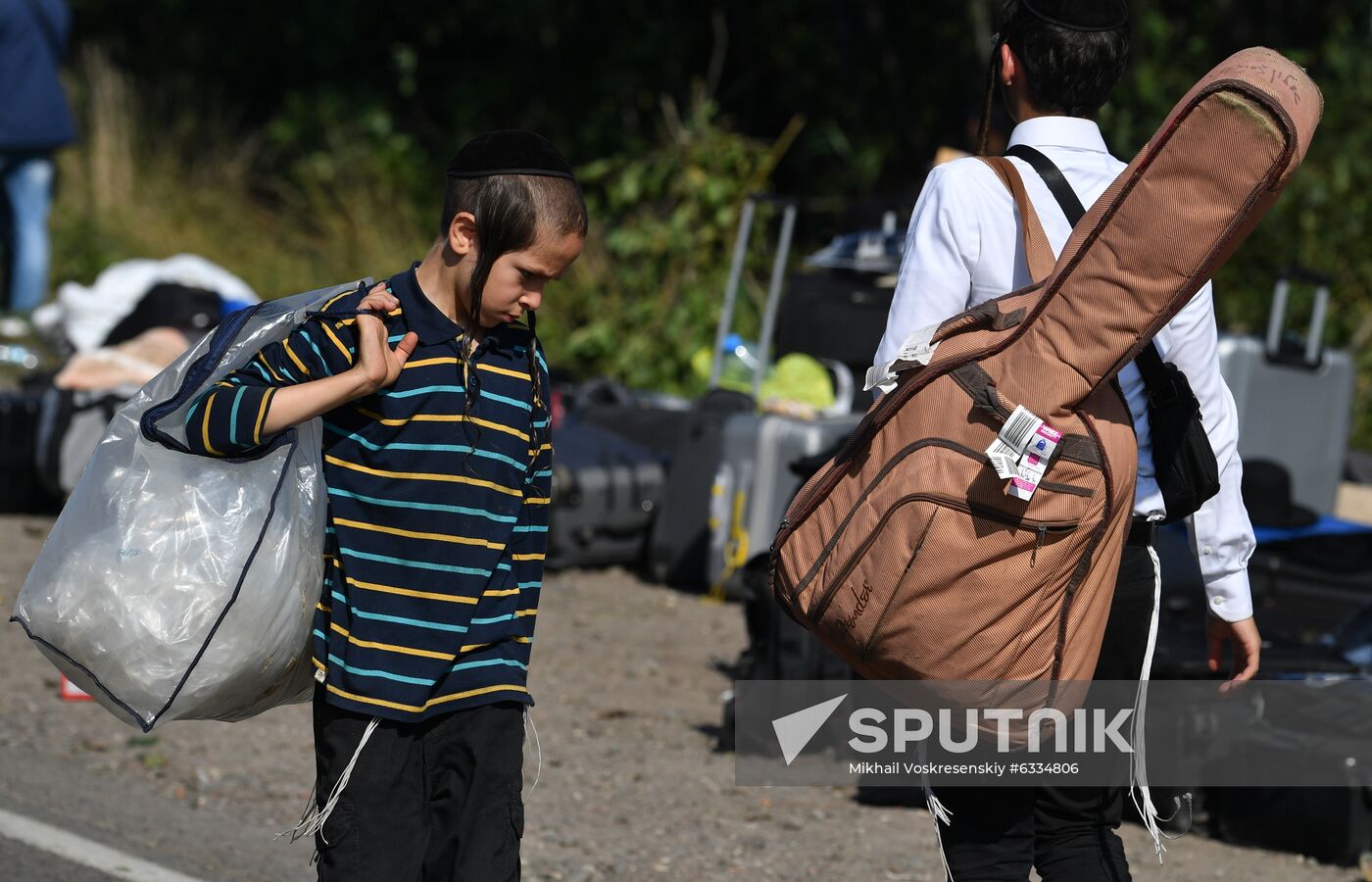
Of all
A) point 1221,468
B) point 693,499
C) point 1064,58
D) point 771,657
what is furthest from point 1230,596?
point 693,499

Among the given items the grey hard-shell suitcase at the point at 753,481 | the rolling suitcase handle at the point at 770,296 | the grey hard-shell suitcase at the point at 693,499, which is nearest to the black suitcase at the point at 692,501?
the grey hard-shell suitcase at the point at 693,499

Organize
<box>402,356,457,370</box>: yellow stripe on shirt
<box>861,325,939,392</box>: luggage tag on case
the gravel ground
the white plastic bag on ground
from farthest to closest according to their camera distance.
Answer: the white plastic bag on ground < the gravel ground < <box>402,356,457,370</box>: yellow stripe on shirt < <box>861,325,939,392</box>: luggage tag on case

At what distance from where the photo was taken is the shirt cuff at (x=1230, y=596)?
291 cm

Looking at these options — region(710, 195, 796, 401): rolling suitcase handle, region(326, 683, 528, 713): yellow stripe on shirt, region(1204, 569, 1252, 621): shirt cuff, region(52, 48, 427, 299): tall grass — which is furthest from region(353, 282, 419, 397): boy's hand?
region(52, 48, 427, 299): tall grass

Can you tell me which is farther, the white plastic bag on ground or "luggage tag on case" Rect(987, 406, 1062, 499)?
the white plastic bag on ground

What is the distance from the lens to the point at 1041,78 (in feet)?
9.16

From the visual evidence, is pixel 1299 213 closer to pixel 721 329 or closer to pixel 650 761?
pixel 721 329

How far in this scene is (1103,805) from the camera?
9.35 feet

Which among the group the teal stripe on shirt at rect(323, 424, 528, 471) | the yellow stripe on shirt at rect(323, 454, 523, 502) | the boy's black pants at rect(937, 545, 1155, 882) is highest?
the teal stripe on shirt at rect(323, 424, 528, 471)

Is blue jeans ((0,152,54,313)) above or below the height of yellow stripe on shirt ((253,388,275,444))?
below

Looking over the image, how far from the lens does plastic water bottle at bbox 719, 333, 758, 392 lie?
27.3 feet

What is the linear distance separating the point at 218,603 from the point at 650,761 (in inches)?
104

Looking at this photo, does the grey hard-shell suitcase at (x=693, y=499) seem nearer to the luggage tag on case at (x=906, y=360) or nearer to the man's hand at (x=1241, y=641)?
the man's hand at (x=1241, y=641)

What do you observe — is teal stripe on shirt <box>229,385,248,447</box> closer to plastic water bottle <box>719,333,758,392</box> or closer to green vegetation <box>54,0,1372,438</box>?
plastic water bottle <box>719,333,758,392</box>
